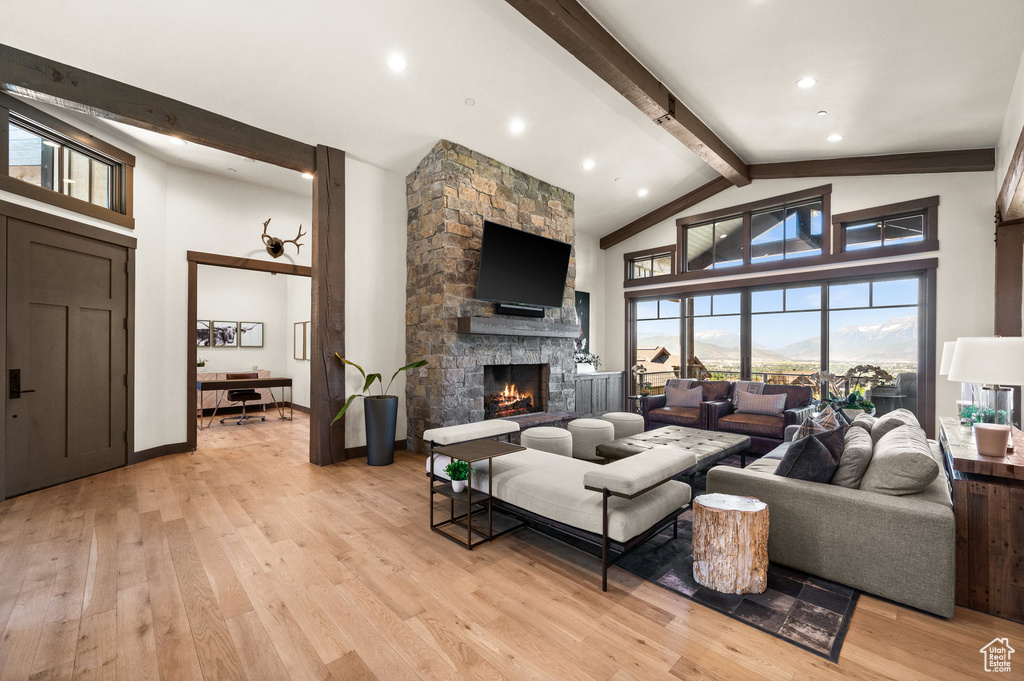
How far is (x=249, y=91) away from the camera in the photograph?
13.3 ft

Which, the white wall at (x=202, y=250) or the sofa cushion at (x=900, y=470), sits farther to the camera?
the white wall at (x=202, y=250)

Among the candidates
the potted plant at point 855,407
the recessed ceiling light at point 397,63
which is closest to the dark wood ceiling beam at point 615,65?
the recessed ceiling light at point 397,63

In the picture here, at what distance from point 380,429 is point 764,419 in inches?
176

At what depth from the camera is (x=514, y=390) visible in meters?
6.25

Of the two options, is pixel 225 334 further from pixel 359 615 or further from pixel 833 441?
pixel 833 441

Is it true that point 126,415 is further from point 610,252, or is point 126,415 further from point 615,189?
point 610,252

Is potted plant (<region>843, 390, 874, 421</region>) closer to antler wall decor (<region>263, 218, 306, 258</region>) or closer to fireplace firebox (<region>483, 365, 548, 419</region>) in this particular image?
fireplace firebox (<region>483, 365, 548, 419</region>)

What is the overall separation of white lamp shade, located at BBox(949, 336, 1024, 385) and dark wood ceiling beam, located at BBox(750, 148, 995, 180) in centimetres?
469

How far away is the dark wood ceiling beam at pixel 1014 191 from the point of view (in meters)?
3.44

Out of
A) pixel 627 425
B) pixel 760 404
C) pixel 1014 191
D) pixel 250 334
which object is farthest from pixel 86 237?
pixel 1014 191

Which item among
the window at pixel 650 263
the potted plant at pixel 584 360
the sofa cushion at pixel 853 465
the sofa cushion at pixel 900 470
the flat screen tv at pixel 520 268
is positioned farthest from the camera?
the window at pixel 650 263

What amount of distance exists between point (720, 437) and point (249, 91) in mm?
5539

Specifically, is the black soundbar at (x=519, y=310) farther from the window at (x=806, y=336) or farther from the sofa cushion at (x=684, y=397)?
the window at (x=806, y=336)

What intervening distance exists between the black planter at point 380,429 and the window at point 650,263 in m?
5.51
